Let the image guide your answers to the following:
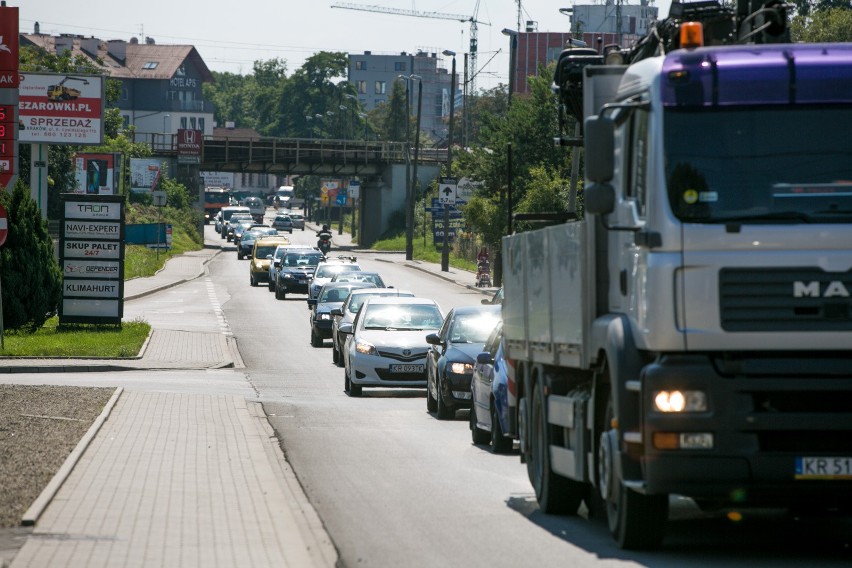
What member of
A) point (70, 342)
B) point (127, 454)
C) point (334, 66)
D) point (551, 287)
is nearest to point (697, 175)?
point (551, 287)

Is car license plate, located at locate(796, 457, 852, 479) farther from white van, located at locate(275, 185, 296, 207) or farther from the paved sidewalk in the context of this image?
white van, located at locate(275, 185, 296, 207)

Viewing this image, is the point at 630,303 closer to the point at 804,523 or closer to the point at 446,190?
the point at 804,523

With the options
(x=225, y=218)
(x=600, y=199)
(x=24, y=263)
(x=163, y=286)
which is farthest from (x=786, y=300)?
(x=225, y=218)

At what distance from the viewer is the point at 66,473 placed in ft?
42.3

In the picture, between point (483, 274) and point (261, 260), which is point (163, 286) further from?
point (483, 274)

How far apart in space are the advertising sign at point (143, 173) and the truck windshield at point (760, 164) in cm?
9497

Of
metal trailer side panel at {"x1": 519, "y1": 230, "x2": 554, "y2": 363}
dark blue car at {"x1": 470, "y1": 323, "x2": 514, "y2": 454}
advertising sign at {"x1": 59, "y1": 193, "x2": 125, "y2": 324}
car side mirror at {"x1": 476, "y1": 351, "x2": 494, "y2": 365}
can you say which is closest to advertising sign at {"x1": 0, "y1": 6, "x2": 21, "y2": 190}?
advertising sign at {"x1": 59, "y1": 193, "x2": 125, "y2": 324}

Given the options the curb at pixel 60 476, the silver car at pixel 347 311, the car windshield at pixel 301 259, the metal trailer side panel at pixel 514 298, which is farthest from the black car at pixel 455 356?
the car windshield at pixel 301 259

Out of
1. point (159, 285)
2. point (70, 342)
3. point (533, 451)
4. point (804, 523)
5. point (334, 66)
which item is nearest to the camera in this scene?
point (804, 523)

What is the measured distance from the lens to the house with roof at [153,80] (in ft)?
532

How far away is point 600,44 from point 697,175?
5177mm

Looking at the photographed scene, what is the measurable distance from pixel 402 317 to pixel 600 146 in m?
17.4

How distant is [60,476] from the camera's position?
1259 centimetres

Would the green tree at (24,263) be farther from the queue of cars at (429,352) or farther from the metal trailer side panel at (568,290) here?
the metal trailer side panel at (568,290)
